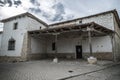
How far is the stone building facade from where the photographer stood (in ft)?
46.6

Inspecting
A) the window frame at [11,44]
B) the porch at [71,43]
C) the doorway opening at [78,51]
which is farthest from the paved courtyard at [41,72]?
the doorway opening at [78,51]

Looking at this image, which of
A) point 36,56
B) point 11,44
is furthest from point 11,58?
point 36,56

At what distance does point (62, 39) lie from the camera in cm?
1867

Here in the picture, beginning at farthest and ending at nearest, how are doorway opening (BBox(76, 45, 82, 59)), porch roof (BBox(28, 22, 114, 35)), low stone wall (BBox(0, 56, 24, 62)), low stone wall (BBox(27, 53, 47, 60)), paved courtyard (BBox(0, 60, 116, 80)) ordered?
doorway opening (BBox(76, 45, 82, 59)), low stone wall (BBox(27, 53, 47, 60)), low stone wall (BBox(0, 56, 24, 62)), porch roof (BBox(28, 22, 114, 35)), paved courtyard (BBox(0, 60, 116, 80))

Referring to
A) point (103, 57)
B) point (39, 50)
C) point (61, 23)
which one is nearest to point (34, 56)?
point (39, 50)

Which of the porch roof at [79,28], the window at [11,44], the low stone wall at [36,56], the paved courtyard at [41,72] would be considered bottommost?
the paved courtyard at [41,72]

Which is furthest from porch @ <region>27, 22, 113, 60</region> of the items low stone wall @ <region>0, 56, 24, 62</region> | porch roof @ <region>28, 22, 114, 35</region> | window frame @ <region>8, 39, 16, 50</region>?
window frame @ <region>8, 39, 16, 50</region>

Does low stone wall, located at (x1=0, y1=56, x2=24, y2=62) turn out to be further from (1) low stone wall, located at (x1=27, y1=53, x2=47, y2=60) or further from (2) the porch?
(2) the porch

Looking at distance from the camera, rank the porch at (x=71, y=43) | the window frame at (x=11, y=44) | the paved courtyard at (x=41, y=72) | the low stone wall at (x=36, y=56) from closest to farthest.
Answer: the paved courtyard at (x=41, y=72) → the porch at (x=71, y=43) → the low stone wall at (x=36, y=56) → the window frame at (x=11, y=44)

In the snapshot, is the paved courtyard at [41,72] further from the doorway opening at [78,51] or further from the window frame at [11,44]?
the doorway opening at [78,51]

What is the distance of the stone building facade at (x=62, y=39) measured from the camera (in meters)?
14.2

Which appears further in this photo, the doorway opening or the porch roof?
the doorway opening

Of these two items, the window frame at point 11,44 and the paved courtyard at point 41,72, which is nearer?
the paved courtyard at point 41,72

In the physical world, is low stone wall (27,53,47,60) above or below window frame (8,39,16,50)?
below
